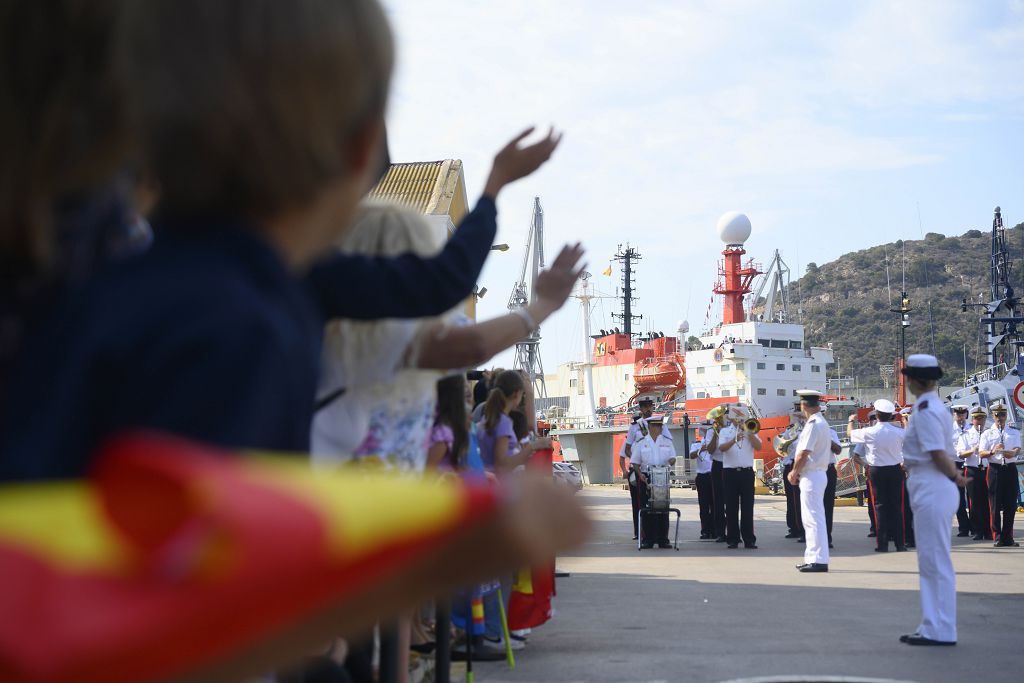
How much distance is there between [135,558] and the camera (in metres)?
0.69

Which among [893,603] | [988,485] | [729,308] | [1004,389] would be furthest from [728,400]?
[893,603]

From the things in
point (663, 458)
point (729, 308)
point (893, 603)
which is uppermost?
point (729, 308)

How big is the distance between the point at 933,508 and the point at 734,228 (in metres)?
55.6

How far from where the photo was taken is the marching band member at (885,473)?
15938mm

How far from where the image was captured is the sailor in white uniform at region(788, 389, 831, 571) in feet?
42.4

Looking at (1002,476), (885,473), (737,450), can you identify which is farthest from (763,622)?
(1002,476)

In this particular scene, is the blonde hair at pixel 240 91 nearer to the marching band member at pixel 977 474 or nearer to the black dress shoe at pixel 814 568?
the black dress shoe at pixel 814 568

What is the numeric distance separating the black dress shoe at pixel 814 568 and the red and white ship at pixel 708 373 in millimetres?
32616

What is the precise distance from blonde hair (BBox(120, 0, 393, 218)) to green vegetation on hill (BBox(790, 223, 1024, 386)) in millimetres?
117108

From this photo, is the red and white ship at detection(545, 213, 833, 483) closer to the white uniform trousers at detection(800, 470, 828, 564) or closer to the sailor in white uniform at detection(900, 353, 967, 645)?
the white uniform trousers at detection(800, 470, 828, 564)

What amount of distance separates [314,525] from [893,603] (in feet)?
33.8

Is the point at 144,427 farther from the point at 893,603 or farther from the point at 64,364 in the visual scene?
the point at 893,603

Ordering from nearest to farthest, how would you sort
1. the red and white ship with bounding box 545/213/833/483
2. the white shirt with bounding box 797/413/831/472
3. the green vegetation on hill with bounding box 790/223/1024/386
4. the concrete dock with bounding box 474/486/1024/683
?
1. the concrete dock with bounding box 474/486/1024/683
2. the white shirt with bounding box 797/413/831/472
3. the red and white ship with bounding box 545/213/833/483
4. the green vegetation on hill with bounding box 790/223/1024/386

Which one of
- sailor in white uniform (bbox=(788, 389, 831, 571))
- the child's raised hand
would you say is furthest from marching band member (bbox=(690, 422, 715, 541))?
the child's raised hand
